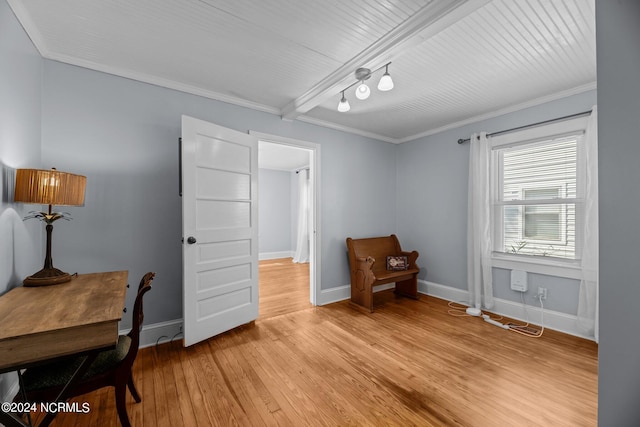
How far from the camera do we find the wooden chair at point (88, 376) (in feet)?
3.97

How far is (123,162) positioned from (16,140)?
0.72 metres

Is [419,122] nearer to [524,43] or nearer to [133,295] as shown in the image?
[524,43]

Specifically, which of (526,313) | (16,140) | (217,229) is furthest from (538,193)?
(16,140)

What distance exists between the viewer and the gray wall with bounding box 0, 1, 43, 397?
150 cm

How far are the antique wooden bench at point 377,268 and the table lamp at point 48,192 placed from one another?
2828 millimetres

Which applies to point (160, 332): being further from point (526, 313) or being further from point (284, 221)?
point (284, 221)

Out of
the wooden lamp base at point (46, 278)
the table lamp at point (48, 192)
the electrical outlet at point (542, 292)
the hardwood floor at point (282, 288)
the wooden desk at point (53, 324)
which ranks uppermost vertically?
the table lamp at point (48, 192)

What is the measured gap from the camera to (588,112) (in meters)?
2.58

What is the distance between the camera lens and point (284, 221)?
735 centimetres

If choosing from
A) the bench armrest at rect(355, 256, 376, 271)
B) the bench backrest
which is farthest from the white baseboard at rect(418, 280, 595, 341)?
the bench armrest at rect(355, 256, 376, 271)

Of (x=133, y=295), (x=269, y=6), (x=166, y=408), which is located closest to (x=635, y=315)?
(x=269, y=6)

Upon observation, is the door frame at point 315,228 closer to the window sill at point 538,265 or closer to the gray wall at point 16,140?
the window sill at point 538,265

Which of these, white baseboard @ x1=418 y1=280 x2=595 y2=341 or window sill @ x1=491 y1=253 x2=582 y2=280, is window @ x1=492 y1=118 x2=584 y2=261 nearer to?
window sill @ x1=491 y1=253 x2=582 y2=280

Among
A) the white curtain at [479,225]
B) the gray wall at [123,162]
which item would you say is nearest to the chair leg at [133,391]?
the gray wall at [123,162]
